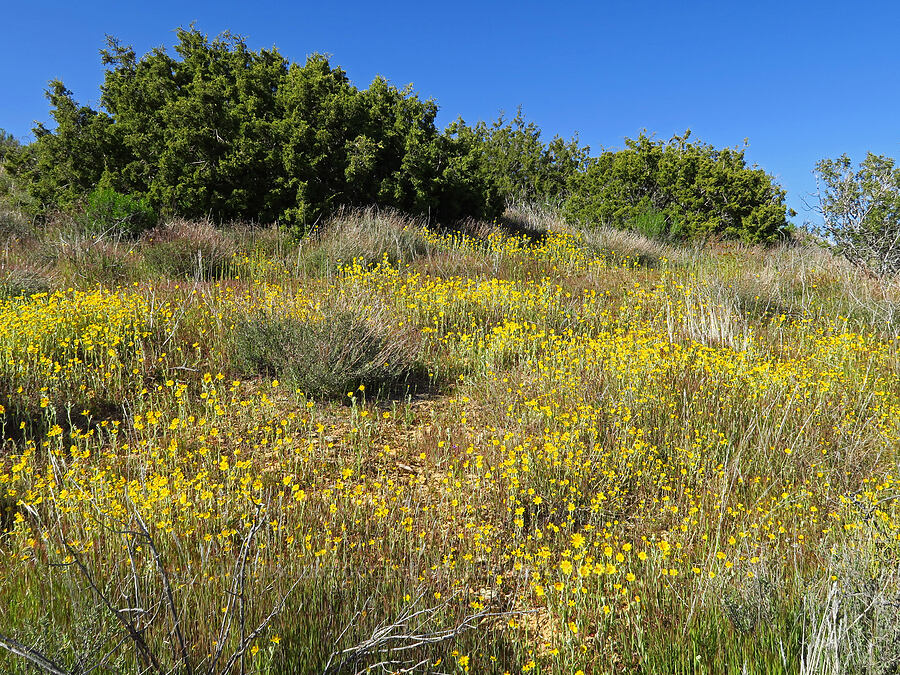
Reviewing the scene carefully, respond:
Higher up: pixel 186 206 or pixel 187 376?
pixel 186 206

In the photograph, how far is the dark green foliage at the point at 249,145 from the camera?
962 cm

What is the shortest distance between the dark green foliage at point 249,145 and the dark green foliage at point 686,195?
5988 millimetres

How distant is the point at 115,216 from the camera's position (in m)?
8.52

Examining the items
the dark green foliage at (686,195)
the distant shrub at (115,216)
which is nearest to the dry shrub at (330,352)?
the distant shrub at (115,216)

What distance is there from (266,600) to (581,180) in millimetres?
17811

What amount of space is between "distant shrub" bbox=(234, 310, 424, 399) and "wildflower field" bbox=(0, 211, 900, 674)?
29mm

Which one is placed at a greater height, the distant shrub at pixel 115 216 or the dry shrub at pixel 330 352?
the distant shrub at pixel 115 216

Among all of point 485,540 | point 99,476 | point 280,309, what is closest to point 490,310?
point 280,309

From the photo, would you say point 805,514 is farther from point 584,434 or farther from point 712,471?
point 584,434

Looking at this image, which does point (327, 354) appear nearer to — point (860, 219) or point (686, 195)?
point (860, 219)

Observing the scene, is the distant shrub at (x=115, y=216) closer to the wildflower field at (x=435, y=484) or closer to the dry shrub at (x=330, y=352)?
the wildflower field at (x=435, y=484)

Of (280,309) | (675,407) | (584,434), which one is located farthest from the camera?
(280,309)

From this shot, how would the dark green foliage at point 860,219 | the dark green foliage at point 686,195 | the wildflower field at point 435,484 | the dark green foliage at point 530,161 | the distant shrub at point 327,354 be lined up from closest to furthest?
the wildflower field at point 435,484, the distant shrub at point 327,354, the dark green foliage at point 860,219, the dark green foliage at point 686,195, the dark green foliage at point 530,161

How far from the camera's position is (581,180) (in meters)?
17.4
